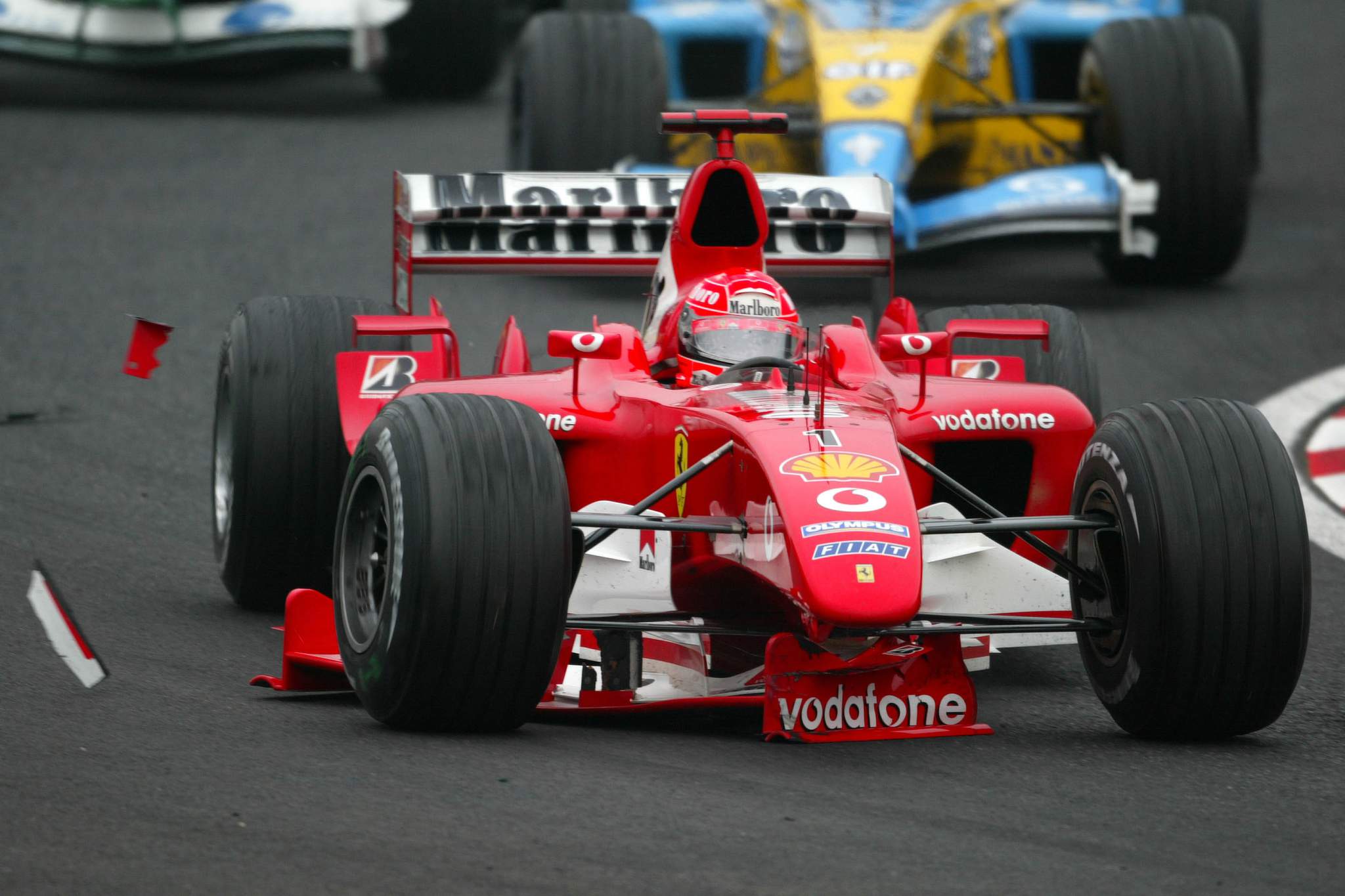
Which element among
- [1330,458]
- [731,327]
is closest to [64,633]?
[731,327]

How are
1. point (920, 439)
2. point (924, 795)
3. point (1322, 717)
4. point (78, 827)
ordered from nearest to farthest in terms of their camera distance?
point (78, 827), point (924, 795), point (1322, 717), point (920, 439)

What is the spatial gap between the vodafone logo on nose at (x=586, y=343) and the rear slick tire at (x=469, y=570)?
0.82 m

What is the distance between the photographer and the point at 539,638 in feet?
16.6

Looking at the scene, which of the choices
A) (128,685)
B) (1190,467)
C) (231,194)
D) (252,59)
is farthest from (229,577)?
(252,59)

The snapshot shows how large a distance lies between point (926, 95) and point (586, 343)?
6.41 m

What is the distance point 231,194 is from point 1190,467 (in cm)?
1017

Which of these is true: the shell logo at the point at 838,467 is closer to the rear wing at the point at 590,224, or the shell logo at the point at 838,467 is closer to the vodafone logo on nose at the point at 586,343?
the vodafone logo on nose at the point at 586,343

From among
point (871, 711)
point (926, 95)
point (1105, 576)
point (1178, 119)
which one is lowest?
point (871, 711)

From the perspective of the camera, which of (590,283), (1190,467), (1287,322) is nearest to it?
(1190,467)

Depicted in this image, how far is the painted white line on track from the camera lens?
8.24 metres

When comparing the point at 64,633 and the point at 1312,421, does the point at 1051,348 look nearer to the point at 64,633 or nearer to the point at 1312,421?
the point at 1312,421

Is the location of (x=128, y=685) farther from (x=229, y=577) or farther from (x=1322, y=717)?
(x=1322, y=717)

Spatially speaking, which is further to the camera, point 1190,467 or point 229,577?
point 229,577

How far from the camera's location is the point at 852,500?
5168 millimetres
